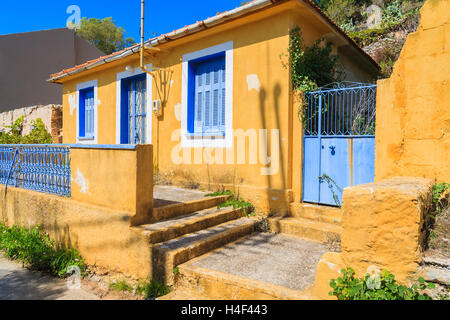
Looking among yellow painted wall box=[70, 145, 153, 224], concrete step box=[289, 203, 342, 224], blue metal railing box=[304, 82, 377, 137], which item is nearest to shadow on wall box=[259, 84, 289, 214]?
concrete step box=[289, 203, 342, 224]

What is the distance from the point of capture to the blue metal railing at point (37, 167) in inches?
203

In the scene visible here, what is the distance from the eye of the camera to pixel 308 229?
4504 mm

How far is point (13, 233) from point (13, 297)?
2.57 metres

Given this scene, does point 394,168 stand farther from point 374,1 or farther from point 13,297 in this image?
point 374,1

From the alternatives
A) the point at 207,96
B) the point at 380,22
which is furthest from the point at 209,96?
the point at 380,22

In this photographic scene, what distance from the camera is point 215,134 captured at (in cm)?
609

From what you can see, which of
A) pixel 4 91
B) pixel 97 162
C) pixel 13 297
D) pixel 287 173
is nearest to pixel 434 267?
pixel 287 173

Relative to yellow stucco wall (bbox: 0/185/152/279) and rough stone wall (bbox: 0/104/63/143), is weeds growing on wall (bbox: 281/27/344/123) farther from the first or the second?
rough stone wall (bbox: 0/104/63/143)

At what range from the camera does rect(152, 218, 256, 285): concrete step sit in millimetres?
3441

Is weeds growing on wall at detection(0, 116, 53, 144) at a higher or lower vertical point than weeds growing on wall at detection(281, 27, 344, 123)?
lower

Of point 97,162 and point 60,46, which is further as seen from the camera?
point 60,46

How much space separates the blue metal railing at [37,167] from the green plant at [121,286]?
2.04 meters

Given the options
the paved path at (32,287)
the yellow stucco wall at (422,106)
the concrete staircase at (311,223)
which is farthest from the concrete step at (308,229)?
the paved path at (32,287)

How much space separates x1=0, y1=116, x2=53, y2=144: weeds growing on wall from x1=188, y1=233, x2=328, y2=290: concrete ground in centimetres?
999
